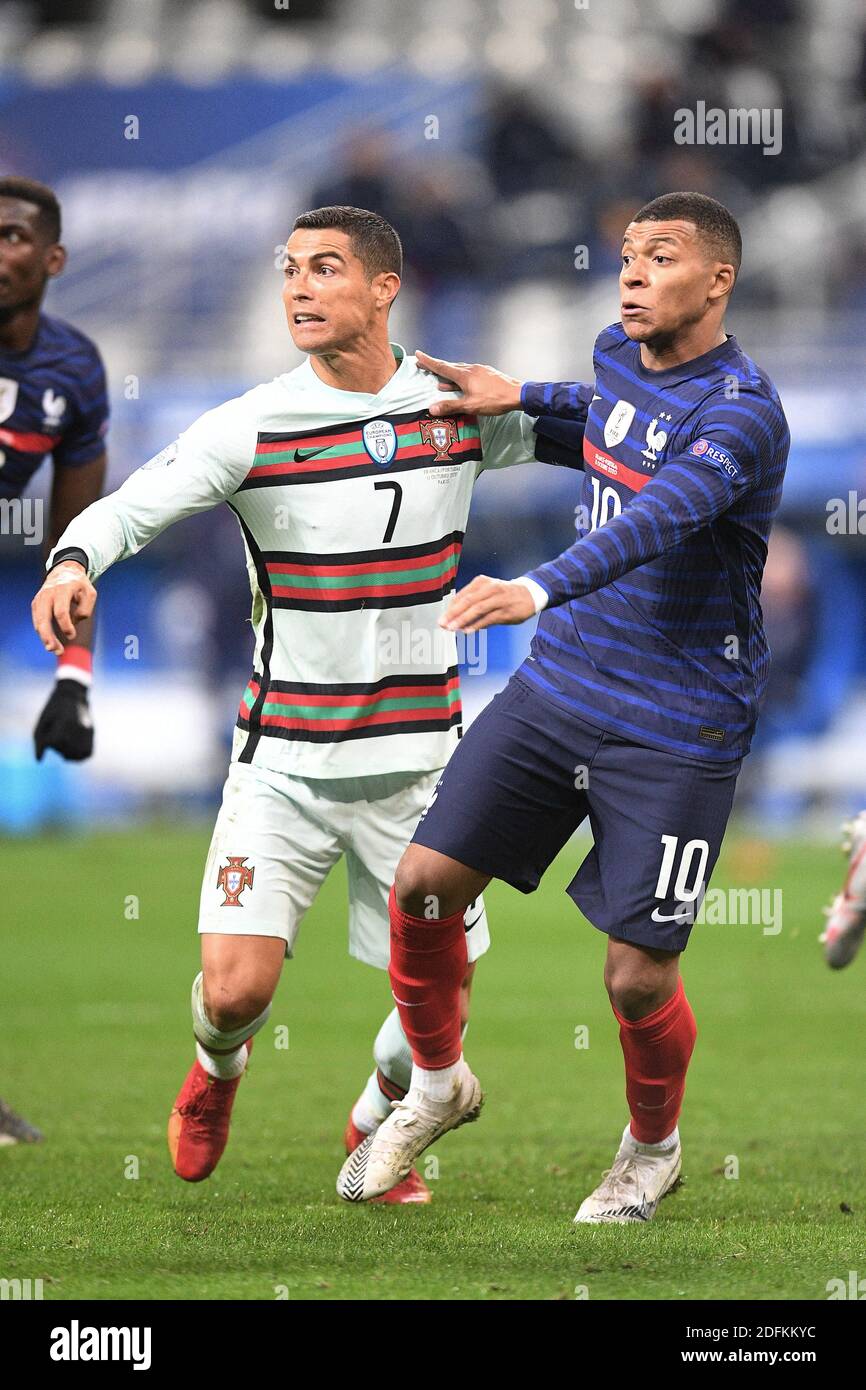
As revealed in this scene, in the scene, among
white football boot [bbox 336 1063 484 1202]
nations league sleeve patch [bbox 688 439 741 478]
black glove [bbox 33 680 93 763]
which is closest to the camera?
nations league sleeve patch [bbox 688 439 741 478]

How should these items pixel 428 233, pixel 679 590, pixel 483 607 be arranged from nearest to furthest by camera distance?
pixel 483 607 → pixel 679 590 → pixel 428 233

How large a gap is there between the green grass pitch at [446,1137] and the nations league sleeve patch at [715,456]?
1.77 meters

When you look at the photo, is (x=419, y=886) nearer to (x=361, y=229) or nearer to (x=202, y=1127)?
(x=202, y=1127)

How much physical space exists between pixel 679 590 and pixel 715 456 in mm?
407

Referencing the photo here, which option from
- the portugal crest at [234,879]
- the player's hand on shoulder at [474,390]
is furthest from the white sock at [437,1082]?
the player's hand on shoulder at [474,390]

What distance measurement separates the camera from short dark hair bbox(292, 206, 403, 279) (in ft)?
16.3

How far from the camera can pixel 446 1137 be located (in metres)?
6.45

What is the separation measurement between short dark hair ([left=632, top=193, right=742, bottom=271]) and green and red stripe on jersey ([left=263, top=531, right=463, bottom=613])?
39.9 inches

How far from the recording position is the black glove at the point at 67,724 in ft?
20.1

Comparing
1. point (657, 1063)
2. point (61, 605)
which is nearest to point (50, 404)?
point (61, 605)

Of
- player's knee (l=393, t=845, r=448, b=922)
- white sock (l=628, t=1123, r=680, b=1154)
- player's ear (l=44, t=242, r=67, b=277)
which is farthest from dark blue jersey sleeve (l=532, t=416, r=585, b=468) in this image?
player's ear (l=44, t=242, r=67, b=277)

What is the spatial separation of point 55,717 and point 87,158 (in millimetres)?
16705

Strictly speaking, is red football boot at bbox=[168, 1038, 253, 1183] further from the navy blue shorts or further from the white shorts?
the navy blue shorts

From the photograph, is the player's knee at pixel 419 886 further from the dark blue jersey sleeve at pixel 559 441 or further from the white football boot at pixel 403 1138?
the dark blue jersey sleeve at pixel 559 441
